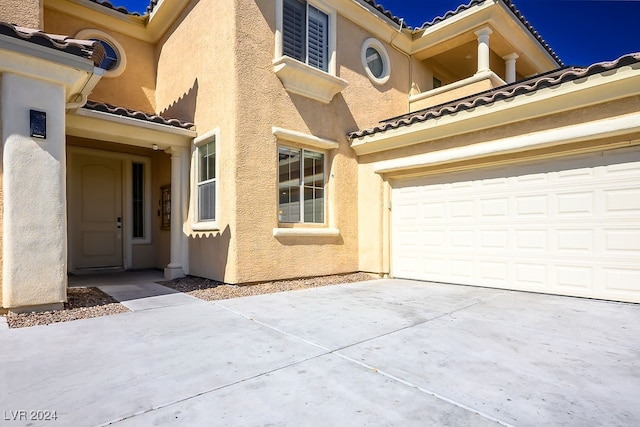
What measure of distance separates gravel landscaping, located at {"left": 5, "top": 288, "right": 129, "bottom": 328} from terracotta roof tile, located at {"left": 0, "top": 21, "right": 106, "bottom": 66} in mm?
3724

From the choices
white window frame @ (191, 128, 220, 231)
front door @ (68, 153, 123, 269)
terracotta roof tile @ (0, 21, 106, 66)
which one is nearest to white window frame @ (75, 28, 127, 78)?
front door @ (68, 153, 123, 269)

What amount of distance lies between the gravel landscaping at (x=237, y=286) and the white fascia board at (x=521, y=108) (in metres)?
3.48

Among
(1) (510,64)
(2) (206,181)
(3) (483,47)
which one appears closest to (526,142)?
(3) (483,47)

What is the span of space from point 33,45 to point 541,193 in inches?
331

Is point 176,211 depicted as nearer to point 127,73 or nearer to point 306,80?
point 306,80

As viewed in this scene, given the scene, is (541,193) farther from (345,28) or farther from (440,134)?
(345,28)

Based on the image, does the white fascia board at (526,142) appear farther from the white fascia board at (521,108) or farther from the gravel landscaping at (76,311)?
the gravel landscaping at (76,311)

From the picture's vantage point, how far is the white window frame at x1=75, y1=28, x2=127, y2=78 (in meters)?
8.88

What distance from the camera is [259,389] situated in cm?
268

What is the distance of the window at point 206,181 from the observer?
7516mm

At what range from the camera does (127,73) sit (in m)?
9.62

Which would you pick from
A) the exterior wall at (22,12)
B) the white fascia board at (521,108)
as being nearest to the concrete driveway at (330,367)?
the white fascia board at (521,108)

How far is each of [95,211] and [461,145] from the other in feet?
30.7

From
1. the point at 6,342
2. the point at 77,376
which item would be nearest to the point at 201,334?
the point at 77,376
